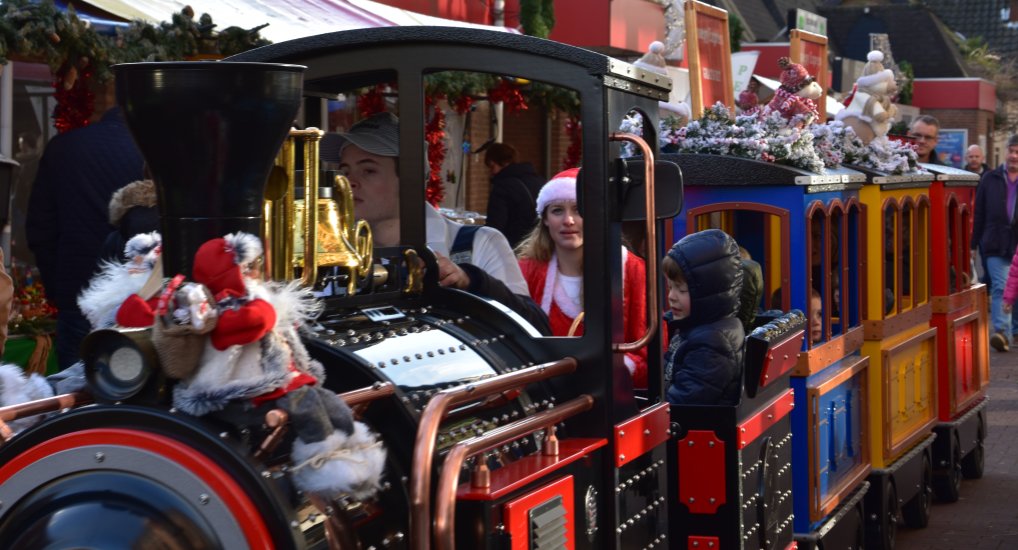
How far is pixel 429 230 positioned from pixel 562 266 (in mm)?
618

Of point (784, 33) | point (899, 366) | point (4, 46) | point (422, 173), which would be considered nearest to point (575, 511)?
point (422, 173)

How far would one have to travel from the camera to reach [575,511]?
10.9 feet

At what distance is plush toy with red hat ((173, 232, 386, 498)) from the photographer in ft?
8.06

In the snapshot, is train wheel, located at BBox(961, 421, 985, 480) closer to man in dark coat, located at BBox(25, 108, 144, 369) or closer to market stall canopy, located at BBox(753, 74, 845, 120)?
man in dark coat, located at BBox(25, 108, 144, 369)

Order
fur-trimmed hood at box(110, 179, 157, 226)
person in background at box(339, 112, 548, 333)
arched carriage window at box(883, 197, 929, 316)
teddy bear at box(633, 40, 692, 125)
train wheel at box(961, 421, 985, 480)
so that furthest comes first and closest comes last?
train wheel at box(961, 421, 985, 480), arched carriage window at box(883, 197, 929, 316), teddy bear at box(633, 40, 692, 125), fur-trimmed hood at box(110, 179, 157, 226), person in background at box(339, 112, 548, 333)

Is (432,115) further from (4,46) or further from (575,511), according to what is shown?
(575,511)

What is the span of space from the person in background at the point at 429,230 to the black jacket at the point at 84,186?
7.98 feet

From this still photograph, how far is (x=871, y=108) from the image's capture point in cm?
765

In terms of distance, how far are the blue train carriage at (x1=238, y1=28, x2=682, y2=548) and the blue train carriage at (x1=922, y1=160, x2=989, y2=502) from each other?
472 cm

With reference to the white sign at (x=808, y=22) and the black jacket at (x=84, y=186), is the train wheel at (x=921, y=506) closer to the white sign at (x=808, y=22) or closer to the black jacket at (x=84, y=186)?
the black jacket at (x=84, y=186)

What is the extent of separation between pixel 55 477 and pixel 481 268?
1920mm

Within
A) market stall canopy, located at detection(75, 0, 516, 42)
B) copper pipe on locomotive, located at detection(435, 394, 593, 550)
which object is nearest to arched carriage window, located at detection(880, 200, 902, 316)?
market stall canopy, located at detection(75, 0, 516, 42)

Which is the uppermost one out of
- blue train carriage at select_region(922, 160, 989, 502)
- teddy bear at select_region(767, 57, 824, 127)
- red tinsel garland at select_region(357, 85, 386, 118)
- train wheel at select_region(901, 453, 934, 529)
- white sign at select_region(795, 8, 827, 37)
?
white sign at select_region(795, 8, 827, 37)

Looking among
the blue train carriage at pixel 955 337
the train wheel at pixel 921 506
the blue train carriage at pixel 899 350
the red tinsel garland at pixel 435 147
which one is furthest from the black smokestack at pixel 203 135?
the blue train carriage at pixel 955 337
